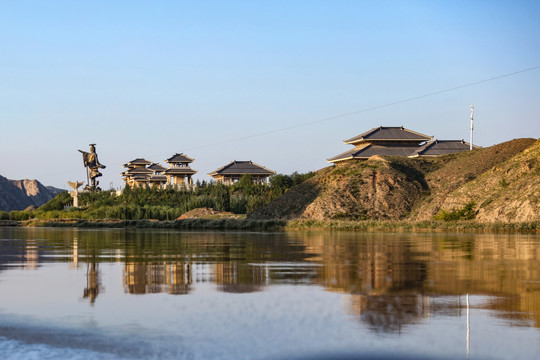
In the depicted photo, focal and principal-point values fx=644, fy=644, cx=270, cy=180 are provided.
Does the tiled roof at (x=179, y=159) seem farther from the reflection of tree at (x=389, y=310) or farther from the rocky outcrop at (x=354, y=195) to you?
the reflection of tree at (x=389, y=310)

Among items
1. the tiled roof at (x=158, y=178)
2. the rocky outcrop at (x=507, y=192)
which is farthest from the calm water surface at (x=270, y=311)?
the tiled roof at (x=158, y=178)

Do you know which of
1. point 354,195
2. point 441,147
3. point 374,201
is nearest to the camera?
point 374,201

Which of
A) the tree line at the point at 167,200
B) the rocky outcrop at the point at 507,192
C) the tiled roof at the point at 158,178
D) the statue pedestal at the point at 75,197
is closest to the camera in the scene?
the rocky outcrop at the point at 507,192

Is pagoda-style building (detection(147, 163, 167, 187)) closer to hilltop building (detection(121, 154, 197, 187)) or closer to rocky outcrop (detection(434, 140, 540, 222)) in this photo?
hilltop building (detection(121, 154, 197, 187))

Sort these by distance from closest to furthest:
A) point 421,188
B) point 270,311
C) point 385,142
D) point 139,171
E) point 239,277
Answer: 1. point 270,311
2. point 239,277
3. point 421,188
4. point 385,142
5. point 139,171

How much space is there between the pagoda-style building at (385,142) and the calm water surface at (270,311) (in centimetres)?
7101

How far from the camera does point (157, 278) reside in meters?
12.9

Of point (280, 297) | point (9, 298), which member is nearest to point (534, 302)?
point (280, 297)

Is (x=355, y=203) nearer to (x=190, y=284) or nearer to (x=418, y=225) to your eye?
(x=418, y=225)

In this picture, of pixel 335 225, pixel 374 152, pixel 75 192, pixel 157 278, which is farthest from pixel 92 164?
pixel 157 278

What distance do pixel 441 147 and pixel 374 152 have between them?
921 cm

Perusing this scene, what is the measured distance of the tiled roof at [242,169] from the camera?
347 ft

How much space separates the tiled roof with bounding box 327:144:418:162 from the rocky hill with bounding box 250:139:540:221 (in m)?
7.23

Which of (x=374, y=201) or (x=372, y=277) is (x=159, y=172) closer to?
(x=374, y=201)
